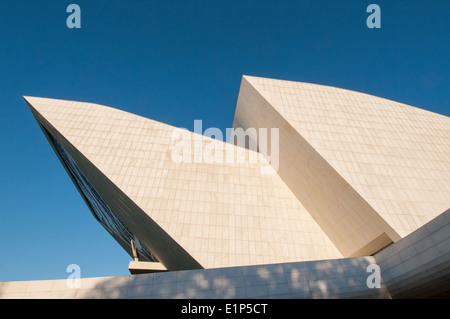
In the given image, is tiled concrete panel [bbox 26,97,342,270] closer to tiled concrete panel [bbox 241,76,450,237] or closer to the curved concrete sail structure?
the curved concrete sail structure

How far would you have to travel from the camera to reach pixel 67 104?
1864cm

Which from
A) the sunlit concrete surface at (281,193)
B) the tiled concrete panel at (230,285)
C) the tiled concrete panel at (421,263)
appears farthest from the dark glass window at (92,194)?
the tiled concrete panel at (421,263)

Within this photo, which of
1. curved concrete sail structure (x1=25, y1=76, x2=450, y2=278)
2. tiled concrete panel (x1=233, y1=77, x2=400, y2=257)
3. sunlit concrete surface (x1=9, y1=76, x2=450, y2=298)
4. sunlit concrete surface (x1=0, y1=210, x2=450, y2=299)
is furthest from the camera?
curved concrete sail structure (x1=25, y1=76, x2=450, y2=278)

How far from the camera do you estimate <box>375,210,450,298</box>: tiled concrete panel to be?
6918 mm

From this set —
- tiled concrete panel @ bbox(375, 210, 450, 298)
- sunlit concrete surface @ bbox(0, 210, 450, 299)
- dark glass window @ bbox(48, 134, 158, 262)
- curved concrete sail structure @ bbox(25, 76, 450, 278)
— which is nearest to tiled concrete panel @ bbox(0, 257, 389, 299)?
sunlit concrete surface @ bbox(0, 210, 450, 299)

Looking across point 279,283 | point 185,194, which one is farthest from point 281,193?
point 279,283

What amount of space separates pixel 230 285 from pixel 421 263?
5941 millimetres

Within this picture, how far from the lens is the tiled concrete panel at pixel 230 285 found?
8.05 meters

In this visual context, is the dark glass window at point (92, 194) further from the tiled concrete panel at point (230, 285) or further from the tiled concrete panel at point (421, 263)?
the tiled concrete panel at point (421, 263)

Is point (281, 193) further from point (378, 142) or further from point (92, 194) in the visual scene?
point (92, 194)

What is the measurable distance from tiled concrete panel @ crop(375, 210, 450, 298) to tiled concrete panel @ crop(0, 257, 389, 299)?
61 centimetres

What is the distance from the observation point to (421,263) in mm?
7422

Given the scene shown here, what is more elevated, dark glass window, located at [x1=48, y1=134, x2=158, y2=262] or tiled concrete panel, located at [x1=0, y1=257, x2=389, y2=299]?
dark glass window, located at [x1=48, y1=134, x2=158, y2=262]

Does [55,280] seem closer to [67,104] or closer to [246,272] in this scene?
[246,272]
